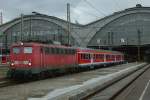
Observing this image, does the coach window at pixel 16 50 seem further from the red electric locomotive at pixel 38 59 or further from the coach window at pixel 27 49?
the coach window at pixel 27 49

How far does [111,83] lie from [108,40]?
117010 millimetres

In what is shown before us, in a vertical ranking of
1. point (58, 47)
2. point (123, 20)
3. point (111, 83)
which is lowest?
point (111, 83)

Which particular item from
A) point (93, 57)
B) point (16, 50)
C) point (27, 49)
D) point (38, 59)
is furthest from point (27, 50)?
point (93, 57)

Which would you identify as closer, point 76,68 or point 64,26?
point 76,68

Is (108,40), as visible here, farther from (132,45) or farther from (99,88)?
(99,88)

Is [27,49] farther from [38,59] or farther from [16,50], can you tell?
[38,59]

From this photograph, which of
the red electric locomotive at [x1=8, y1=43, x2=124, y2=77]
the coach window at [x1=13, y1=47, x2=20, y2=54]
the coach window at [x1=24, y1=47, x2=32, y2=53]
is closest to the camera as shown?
the red electric locomotive at [x1=8, y1=43, x2=124, y2=77]

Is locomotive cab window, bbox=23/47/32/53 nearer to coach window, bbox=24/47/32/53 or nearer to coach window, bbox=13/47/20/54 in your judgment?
coach window, bbox=24/47/32/53

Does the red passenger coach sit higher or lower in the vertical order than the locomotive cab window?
lower

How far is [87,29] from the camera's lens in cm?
15975

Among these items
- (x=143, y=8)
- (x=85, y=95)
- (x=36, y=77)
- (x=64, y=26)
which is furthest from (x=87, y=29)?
(x=85, y=95)

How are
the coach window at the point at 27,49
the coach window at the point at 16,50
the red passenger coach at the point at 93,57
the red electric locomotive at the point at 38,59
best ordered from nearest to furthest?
1. the red electric locomotive at the point at 38,59
2. the coach window at the point at 27,49
3. the coach window at the point at 16,50
4. the red passenger coach at the point at 93,57

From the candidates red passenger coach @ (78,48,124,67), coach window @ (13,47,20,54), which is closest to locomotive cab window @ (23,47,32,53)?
coach window @ (13,47,20,54)

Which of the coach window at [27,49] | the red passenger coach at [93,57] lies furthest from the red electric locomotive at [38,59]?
the red passenger coach at [93,57]
